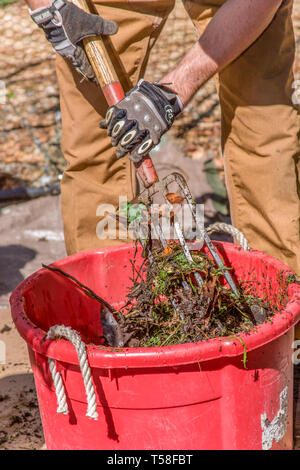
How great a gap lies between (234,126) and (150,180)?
0.85 meters

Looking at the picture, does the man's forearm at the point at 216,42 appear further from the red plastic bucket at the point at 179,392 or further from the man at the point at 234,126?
the red plastic bucket at the point at 179,392

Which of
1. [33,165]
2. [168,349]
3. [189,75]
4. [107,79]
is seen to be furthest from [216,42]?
[33,165]

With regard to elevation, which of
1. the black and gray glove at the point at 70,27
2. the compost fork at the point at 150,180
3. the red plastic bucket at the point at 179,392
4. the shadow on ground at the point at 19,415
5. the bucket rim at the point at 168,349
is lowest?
the shadow on ground at the point at 19,415

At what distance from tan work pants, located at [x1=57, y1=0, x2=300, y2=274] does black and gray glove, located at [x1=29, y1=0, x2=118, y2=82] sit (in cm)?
36

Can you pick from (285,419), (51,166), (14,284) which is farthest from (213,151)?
(285,419)

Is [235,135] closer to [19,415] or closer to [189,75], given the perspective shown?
[189,75]

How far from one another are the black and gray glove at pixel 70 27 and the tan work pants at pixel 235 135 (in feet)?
1.18

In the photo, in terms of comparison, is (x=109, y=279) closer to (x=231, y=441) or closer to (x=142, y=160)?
(x=142, y=160)

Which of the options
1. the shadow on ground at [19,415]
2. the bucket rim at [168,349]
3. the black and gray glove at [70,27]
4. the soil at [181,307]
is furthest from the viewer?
the shadow on ground at [19,415]

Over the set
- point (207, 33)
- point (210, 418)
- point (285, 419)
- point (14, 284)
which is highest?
point (207, 33)

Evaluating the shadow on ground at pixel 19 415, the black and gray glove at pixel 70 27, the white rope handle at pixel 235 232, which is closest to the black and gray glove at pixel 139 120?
the black and gray glove at pixel 70 27

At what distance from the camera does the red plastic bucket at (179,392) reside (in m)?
1.40

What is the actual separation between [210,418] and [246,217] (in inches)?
49.4

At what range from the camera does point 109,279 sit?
6.81 feet
